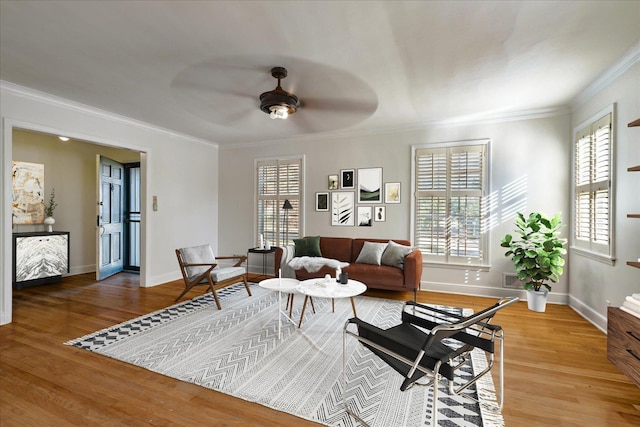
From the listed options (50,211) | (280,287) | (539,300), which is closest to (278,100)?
(280,287)

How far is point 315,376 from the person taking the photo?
2357 millimetres

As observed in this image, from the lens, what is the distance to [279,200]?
20.1ft

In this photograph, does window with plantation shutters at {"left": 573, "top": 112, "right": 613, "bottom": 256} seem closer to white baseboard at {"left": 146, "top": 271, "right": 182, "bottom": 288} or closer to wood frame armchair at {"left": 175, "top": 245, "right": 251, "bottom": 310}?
wood frame armchair at {"left": 175, "top": 245, "right": 251, "bottom": 310}

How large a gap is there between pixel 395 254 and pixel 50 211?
6102 mm

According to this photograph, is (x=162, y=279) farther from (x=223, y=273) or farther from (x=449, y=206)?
(x=449, y=206)

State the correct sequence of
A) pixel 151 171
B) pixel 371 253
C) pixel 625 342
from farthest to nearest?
pixel 151 171 < pixel 371 253 < pixel 625 342

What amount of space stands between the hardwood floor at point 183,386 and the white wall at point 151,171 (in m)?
1.15

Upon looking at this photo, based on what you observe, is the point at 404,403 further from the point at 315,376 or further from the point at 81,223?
the point at 81,223

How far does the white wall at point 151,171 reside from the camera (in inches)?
137

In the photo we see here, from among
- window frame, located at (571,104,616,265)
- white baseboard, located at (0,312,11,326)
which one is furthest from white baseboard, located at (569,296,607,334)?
white baseboard, located at (0,312,11,326)

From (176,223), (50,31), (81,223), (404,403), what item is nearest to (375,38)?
(50,31)

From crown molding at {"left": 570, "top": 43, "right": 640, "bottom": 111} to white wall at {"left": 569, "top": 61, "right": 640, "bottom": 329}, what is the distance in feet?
0.13

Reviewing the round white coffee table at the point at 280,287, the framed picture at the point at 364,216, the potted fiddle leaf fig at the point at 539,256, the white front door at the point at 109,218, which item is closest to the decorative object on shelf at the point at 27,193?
the white front door at the point at 109,218

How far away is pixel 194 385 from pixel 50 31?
9.87 feet
